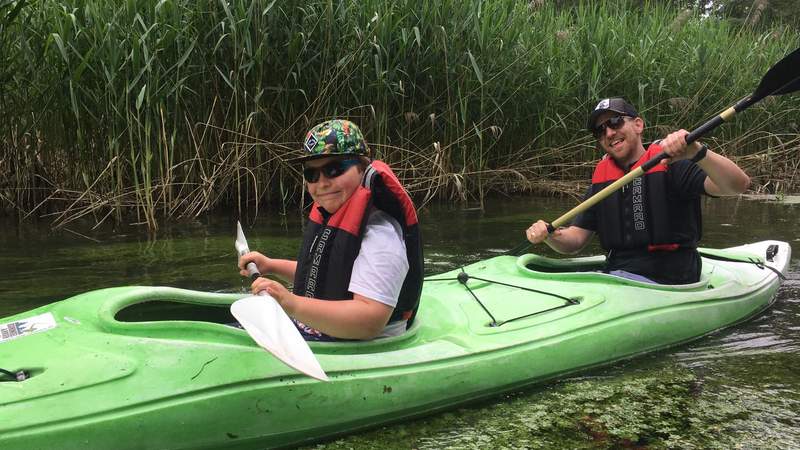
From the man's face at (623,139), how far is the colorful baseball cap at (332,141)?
1.36 meters

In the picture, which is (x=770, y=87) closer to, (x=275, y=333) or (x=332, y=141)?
(x=332, y=141)

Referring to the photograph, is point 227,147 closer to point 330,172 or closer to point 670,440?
point 330,172

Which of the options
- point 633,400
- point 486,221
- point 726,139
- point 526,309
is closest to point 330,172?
point 526,309

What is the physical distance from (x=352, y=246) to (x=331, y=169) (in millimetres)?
235

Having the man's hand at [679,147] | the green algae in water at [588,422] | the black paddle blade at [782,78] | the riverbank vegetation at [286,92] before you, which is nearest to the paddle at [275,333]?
the green algae in water at [588,422]

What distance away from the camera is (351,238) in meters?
2.14

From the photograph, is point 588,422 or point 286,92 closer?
point 588,422

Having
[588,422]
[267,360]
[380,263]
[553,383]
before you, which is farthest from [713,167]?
[267,360]

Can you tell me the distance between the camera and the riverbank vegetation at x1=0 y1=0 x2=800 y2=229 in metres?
4.77

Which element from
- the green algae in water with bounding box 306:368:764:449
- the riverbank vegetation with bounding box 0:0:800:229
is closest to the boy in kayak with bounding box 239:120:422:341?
the green algae in water with bounding box 306:368:764:449

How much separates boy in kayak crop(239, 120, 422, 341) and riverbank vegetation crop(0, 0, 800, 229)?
111 inches

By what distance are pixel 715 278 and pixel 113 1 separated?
397 cm

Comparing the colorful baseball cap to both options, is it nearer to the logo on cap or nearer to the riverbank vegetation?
the logo on cap

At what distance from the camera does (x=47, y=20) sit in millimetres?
4684
